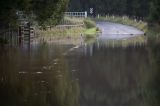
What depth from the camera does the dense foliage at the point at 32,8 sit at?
28.3 metres

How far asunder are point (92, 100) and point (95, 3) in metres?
109

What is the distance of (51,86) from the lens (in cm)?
1836

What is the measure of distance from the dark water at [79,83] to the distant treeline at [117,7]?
61418 mm

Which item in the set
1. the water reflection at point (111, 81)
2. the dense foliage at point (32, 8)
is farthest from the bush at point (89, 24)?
the water reflection at point (111, 81)

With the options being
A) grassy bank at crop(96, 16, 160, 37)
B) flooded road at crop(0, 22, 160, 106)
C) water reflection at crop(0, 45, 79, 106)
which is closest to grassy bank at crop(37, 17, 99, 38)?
grassy bank at crop(96, 16, 160, 37)

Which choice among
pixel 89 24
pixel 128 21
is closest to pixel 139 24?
pixel 128 21

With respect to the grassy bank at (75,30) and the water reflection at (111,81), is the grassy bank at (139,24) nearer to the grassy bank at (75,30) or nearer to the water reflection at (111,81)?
the grassy bank at (75,30)

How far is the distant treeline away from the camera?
331 ft

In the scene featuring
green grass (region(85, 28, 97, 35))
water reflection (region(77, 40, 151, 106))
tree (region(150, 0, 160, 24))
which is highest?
tree (region(150, 0, 160, 24))

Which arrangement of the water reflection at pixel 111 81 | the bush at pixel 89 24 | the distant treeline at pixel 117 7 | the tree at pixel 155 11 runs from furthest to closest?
the distant treeline at pixel 117 7 → the bush at pixel 89 24 → the tree at pixel 155 11 → the water reflection at pixel 111 81

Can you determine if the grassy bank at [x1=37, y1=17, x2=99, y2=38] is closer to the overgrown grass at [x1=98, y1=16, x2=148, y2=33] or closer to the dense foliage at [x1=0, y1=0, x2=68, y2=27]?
the overgrown grass at [x1=98, y1=16, x2=148, y2=33]

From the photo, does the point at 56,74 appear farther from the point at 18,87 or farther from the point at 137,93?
the point at 137,93

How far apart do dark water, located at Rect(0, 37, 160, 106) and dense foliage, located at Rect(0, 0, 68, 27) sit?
317 centimetres

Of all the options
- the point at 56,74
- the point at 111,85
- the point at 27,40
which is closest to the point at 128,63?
the point at 56,74
